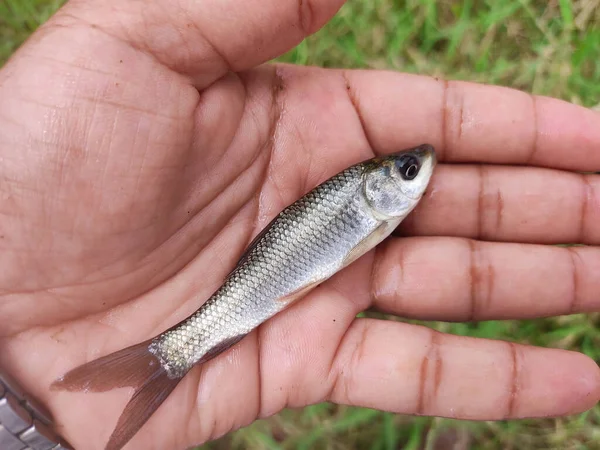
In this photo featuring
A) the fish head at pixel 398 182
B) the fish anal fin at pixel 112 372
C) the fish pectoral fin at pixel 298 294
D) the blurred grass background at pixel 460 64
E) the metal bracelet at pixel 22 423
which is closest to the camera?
the metal bracelet at pixel 22 423

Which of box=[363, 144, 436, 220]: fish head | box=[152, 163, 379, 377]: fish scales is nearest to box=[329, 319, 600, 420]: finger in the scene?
box=[152, 163, 379, 377]: fish scales

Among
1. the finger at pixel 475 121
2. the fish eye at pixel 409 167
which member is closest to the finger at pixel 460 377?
the fish eye at pixel 409 167

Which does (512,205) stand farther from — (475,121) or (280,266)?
(280,266)

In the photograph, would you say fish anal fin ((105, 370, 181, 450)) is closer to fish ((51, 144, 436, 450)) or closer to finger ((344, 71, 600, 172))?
fish ((51, 144, 436, 450))

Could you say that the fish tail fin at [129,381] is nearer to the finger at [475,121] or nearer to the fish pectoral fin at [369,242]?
the fish pectoral fin at [369,242]

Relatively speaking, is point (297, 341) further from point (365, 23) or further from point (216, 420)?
point (365, 23)
